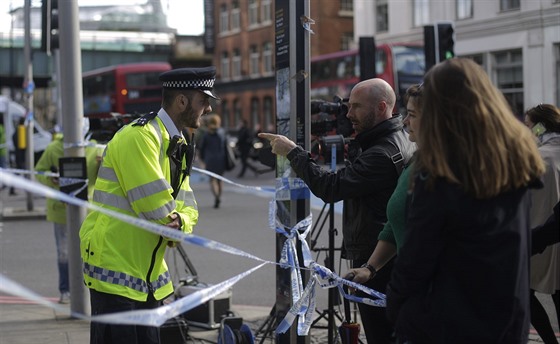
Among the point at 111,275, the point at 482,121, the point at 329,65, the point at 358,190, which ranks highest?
the point at 329,65

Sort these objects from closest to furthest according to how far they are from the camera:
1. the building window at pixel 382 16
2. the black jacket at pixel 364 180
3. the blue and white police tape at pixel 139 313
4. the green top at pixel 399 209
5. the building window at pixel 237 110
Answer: the blue and white police tape at pixel 139 313
the green top at pixel 399 209
the black jacket at pixel 364 180
the building window at pixel 382 16
the building window at pixel 237 110

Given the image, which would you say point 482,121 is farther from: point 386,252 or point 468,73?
point 386,252

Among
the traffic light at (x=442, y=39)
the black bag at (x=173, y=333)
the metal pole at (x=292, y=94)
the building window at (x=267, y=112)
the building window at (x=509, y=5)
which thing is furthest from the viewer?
the building window at (x=267, y=112)

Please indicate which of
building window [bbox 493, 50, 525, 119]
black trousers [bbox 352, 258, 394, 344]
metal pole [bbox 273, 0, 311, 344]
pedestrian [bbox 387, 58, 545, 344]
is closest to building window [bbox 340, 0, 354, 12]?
building window [bbox 493, 50, 525, 119]

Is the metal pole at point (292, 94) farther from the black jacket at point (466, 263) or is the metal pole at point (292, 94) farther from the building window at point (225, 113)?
the building window at point (225, 113)

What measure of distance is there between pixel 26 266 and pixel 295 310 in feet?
23.6

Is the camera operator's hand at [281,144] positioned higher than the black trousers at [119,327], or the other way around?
the camera operator's hand at [281,144]

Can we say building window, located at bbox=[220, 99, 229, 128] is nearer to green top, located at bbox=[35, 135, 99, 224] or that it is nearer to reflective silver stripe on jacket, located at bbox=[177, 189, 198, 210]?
green top, located at bbox=[35, 135, 99, 224]

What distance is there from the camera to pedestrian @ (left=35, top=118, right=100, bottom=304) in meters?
8.09

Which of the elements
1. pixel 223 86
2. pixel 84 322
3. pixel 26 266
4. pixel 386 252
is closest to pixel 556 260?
pixel 386 252

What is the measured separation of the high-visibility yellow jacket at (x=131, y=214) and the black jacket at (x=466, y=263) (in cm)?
150

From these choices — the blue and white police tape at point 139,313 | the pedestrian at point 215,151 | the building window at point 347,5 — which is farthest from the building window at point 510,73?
the building window at point 347,5

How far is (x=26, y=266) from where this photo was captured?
11.1 meters

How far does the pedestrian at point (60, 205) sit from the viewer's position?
8094mm
